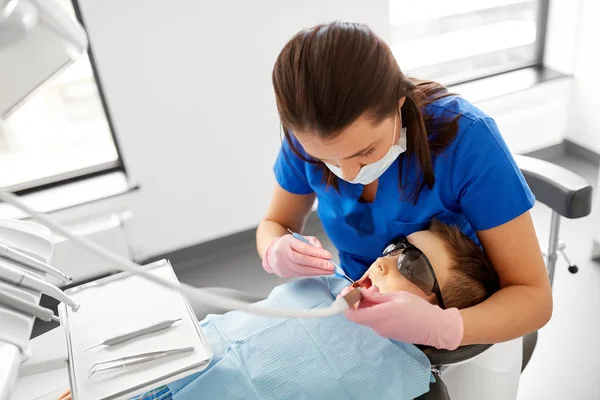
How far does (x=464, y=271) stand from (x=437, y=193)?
17 cm

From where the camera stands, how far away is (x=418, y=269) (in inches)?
43.0

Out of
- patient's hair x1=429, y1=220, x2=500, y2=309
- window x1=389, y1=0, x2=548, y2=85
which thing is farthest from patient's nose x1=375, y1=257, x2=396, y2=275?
window x1=389, y1=0, x2=548, y2=85

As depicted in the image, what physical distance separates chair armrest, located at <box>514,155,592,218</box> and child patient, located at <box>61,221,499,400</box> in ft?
1.08

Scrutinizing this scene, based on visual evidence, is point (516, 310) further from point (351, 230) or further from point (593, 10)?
point (593, 10)

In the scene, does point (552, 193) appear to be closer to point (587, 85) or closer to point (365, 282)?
point (365, 282)

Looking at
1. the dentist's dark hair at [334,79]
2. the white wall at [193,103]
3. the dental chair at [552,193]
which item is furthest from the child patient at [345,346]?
the white wall at [193,103]

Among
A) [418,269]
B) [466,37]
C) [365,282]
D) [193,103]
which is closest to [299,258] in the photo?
[365,282]

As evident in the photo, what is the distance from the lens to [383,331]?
0.99 meters

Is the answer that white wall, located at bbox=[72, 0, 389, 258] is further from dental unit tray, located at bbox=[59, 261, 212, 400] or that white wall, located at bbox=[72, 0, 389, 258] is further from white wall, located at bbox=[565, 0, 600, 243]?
dental unit tray, located at bbox=[59, 261, 212, 400]

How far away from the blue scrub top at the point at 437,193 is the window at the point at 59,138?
4.32 ft

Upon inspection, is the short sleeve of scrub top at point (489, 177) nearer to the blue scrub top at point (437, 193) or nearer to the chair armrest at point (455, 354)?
the blue scrub top at point (437, 193)

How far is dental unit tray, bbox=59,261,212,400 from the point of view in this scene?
0.82 m

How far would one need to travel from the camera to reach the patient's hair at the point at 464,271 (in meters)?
1.08

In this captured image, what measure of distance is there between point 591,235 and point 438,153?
66.7 inches
